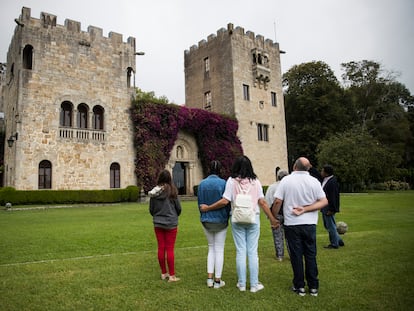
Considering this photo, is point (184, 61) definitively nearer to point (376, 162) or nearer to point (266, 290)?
point (376, 162)

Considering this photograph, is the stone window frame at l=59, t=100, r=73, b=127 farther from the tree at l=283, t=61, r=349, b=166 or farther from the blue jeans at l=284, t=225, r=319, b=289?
the tree at l=283, t=61, r=349, b=166

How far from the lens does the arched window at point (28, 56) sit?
2052 centimetres

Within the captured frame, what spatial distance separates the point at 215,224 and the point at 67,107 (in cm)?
1975

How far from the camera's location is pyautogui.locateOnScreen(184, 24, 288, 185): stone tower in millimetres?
29781

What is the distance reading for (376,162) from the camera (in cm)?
3130

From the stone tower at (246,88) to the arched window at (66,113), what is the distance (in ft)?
44.3

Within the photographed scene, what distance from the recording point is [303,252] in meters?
4.45

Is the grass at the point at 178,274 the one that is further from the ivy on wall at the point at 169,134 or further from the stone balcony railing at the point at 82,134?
the ivy on wall at the point at 169,134

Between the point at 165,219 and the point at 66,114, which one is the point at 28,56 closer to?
the point at 66,114

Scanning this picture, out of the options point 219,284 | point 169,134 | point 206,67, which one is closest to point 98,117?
point 169,134

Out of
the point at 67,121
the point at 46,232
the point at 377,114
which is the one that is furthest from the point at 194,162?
the point at 377,114

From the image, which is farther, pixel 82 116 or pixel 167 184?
pixel 82 116

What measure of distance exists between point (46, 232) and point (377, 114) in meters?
43.8

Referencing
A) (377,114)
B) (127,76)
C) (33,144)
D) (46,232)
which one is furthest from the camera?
(377,114)
